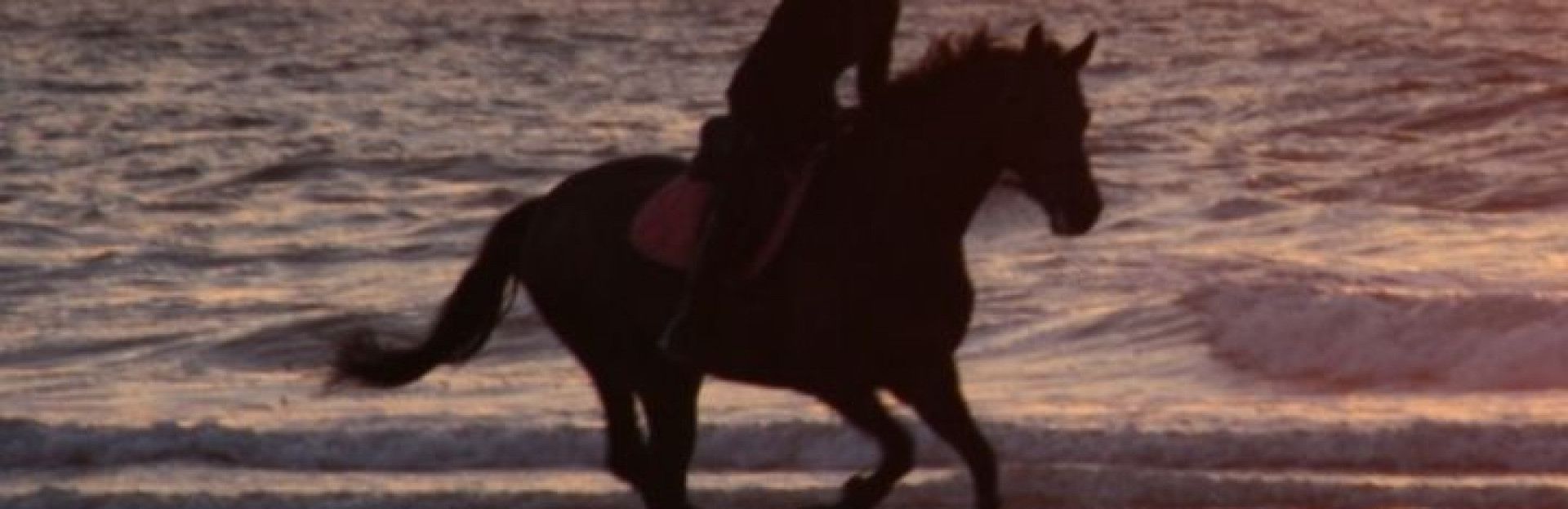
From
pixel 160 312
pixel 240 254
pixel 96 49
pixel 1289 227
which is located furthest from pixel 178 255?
pixel 96 49

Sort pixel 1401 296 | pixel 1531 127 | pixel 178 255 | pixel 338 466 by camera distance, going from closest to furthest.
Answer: pixel 338 466, pixel 1401 296, pixel 178 255, pixel 1531 127

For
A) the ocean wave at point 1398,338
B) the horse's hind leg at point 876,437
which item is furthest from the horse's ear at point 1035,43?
the ocean wave at point 1398,338

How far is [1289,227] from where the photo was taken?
24.0 meters

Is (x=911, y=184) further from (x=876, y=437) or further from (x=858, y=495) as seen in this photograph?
(x=858, y=495)

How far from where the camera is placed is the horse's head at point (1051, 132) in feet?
30.7

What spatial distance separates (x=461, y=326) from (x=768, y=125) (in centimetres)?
203

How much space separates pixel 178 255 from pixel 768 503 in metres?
12.3

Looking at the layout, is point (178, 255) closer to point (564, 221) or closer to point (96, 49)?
point (564, 221)

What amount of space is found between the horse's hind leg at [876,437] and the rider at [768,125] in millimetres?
473

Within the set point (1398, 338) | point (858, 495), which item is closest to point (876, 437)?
point (858, 495)

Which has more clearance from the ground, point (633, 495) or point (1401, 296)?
point (633, 495)

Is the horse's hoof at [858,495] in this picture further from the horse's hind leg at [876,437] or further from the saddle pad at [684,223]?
the saddle pad at [684,223]

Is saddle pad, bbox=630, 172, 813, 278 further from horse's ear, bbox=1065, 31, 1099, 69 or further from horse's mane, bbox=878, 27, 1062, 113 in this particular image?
horse's ear, bbox=1065, 31, 1099, 69

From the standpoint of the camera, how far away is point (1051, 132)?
948 cm
